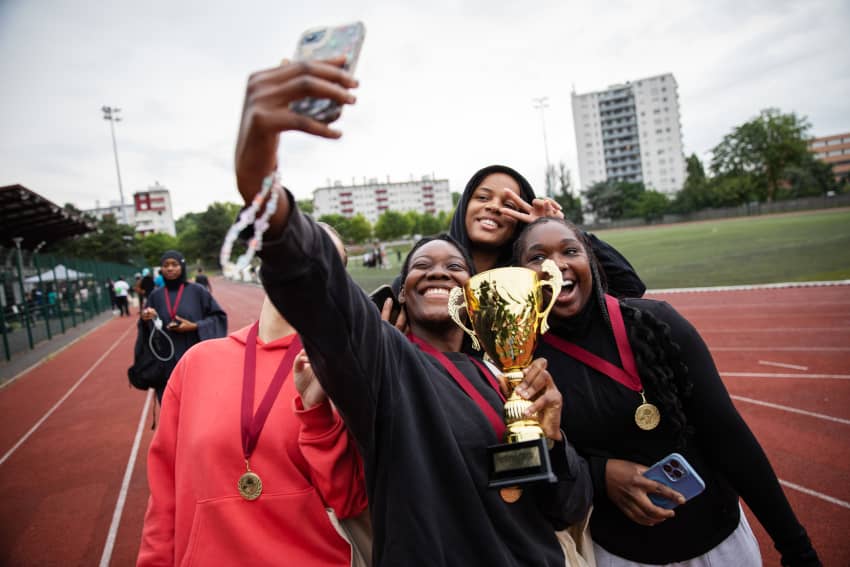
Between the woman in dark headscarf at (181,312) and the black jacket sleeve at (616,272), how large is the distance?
12.5 ft

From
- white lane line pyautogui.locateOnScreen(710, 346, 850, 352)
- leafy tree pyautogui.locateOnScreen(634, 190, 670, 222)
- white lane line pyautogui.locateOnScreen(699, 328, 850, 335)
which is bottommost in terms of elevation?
white lane line pyautogui.locateOnScreen(710, 346, 850, 352)

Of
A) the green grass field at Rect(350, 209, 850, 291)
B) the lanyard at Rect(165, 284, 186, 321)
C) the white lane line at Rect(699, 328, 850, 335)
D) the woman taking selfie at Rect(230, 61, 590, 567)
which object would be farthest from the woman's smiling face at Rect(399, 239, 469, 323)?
the green grass field at Rect(350, 209, 850, 291)

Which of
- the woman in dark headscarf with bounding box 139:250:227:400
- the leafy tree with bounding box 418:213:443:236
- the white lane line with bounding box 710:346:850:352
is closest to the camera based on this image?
the woman in dark headscarf with bounding box 139:250:227:400

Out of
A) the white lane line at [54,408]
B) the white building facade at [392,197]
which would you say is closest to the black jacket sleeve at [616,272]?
the white lane line at [54,408]

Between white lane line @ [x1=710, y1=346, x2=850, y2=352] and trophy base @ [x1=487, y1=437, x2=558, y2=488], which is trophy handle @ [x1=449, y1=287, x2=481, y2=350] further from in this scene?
white lane line @ [x1=710, y1=346, x2=850, y2=352]

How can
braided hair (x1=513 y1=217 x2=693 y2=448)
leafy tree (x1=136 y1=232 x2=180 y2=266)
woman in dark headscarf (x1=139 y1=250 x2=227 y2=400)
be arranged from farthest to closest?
leafy tree (x1=136 y1=232 x2=180 y2=266)
woman in dark headscarf (x1=139 y1=250 x2=227 y2=400)
braided hair (x1=513 y1=217 x2=693 y2=448)

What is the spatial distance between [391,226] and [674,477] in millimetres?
97582

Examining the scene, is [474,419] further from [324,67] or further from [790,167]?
[790,167]

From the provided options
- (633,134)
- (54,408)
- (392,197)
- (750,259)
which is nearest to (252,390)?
(54,408)

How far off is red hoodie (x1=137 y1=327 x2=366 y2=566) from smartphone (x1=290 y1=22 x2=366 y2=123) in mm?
838

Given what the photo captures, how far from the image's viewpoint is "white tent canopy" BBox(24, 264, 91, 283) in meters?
15.6

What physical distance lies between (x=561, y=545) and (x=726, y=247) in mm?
28132

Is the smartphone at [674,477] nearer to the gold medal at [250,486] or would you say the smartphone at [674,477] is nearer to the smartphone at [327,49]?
the gold medal at [250,486]

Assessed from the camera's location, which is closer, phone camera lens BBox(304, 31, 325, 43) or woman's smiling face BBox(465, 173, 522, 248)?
phone camera lens BBox(304, 31, 325, 43)
